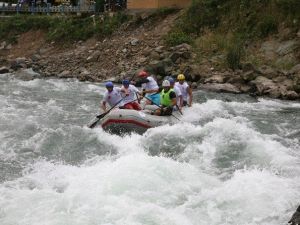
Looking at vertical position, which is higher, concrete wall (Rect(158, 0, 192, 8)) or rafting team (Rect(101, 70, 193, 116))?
concrete wall (Rect(158, 0, 192, 8))

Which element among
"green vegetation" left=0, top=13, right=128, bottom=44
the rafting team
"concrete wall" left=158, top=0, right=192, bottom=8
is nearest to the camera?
the rafting team

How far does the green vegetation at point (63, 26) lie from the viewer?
93.8ft

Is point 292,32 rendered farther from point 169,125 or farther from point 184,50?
point 169,125

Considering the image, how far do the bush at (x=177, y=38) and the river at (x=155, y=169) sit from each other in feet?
26.5

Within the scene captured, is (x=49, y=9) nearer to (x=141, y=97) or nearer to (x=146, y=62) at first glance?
(x=146, y=62)

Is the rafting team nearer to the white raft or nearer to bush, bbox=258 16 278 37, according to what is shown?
the white raft

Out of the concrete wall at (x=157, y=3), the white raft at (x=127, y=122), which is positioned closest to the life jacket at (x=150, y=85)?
the white raft at (x=127, y=122)

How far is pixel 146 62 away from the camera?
76.3 feet

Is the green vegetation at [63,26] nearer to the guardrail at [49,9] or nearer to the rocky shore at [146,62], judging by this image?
the rocky shore at [146,62]

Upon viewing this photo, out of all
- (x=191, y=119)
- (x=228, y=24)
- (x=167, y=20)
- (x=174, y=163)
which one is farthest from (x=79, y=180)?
(x=167, y=20)

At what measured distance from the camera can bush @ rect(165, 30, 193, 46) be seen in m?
24.4

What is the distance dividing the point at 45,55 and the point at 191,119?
16143mm

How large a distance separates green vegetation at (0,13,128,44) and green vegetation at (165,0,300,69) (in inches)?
179

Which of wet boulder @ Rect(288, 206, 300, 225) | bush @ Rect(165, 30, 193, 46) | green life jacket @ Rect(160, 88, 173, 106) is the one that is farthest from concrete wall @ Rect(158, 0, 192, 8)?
wet boulder @ Rect(288, 206, 300, 225)
